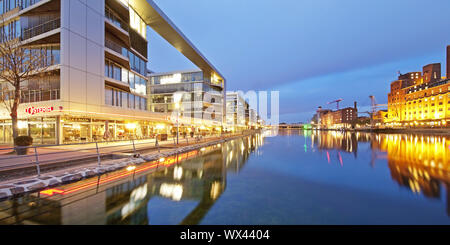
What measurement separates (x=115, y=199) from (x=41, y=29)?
26.7 meters

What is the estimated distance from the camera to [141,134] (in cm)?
3023

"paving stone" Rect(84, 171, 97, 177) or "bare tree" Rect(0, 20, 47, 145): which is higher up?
"bare tree" Rect(0, 20, 47, 145)

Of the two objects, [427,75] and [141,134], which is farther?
[427,75]

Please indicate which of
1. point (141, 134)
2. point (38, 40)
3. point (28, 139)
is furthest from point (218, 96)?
point (28, 139)

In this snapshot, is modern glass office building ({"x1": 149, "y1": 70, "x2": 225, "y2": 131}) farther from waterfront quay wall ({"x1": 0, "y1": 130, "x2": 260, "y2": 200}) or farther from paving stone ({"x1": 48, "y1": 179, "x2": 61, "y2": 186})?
paving stone ({"x1": 48, "y1": 179, "x2": 61, "y2": 186})

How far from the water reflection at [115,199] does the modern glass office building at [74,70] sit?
599 inches

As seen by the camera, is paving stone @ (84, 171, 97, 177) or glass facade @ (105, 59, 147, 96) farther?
glass facade @ (105, 59, 147, 96)

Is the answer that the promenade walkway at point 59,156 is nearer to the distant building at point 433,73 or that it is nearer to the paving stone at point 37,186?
the paving stone at point 37,186

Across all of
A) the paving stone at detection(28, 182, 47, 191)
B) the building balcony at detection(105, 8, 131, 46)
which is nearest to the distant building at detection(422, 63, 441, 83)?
the building balcony at detection(105, 8, 131, 46)

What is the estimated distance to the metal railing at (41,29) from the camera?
19688 millimetres

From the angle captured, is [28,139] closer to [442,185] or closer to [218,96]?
[442,185]

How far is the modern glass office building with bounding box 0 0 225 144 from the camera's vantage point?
18.0 metres

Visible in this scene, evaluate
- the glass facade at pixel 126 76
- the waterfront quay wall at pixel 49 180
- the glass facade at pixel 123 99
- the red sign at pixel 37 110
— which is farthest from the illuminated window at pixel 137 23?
the waterfront quay wall at pixel 49 180
